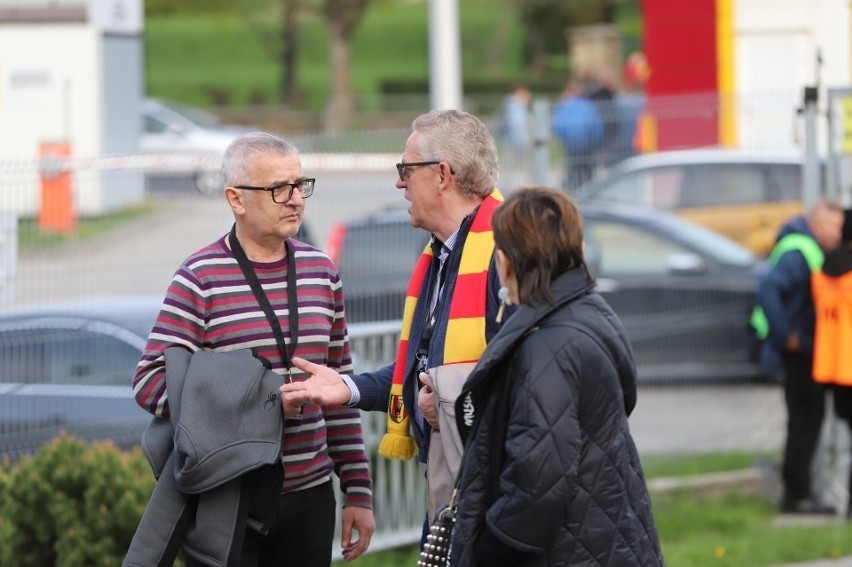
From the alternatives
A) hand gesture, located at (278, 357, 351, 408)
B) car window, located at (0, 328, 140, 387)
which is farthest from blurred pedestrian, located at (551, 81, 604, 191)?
hand gesture, located at (278, 357, 351, 408)

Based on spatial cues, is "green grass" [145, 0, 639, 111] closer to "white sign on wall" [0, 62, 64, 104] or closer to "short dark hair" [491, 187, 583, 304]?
"white sign on wall" [0, 62, 64, 104]

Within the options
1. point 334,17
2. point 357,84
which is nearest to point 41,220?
point 334,17

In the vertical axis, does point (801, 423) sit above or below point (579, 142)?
below

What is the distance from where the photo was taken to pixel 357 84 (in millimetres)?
55031

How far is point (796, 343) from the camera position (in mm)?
8609

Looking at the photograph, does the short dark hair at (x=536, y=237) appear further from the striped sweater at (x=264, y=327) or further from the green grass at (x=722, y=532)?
the green grass at (x=722, y=532)

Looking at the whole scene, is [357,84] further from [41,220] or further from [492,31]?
[41,220]

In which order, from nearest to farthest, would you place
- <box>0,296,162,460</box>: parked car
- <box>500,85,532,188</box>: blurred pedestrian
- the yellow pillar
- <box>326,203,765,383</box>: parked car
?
1. <box>0,296,162,460</box>: parked car
2. <box>500,85,532,188</box>: blurred pedestrian
3. <box>326,203,765,383</box>: parked car
4. the yellow pillar

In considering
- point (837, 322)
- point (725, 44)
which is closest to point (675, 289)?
point (837, 322)

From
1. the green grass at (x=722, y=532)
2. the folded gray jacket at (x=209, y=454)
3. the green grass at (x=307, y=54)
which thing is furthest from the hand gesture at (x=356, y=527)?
the green grass at (x=307, y=54)

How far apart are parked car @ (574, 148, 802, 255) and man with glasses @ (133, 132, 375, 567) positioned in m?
7.63

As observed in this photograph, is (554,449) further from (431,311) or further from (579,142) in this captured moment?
(579,142)

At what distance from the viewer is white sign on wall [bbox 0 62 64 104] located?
20734mm

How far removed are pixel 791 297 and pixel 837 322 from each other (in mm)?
424
